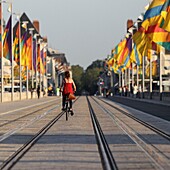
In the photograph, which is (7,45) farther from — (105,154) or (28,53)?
(105,154)

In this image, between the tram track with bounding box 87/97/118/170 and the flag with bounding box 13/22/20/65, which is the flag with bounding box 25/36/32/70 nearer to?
the flag with bounding box 13/22/20/65

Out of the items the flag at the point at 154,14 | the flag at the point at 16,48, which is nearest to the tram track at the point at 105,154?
the flag at the point at 154,14

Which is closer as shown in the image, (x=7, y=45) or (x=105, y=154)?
(x=105, y=154)

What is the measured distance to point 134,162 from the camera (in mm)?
11047

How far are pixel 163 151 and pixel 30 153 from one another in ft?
9.47

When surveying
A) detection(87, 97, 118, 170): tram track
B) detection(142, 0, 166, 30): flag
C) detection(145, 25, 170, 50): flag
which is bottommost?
detection(87, 97, 118, 170): tram track

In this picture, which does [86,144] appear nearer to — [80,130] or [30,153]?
[30,153]

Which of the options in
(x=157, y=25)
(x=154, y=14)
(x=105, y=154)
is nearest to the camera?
(x=105, y=154)

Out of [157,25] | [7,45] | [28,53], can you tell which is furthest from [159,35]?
[28,53]

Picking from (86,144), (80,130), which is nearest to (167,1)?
(80,130)

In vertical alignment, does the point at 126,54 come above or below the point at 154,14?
below

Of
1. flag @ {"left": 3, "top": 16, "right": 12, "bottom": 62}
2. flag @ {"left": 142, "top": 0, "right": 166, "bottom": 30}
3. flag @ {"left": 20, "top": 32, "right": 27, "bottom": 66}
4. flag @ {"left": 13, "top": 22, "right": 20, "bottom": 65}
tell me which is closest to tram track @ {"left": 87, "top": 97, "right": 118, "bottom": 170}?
flag @ {"left": 142, "top": 0, "right": 166, "bottom": 30}

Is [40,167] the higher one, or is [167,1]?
[167,1]

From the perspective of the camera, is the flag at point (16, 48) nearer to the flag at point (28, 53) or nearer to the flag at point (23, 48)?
the flag at point (23, 48)
